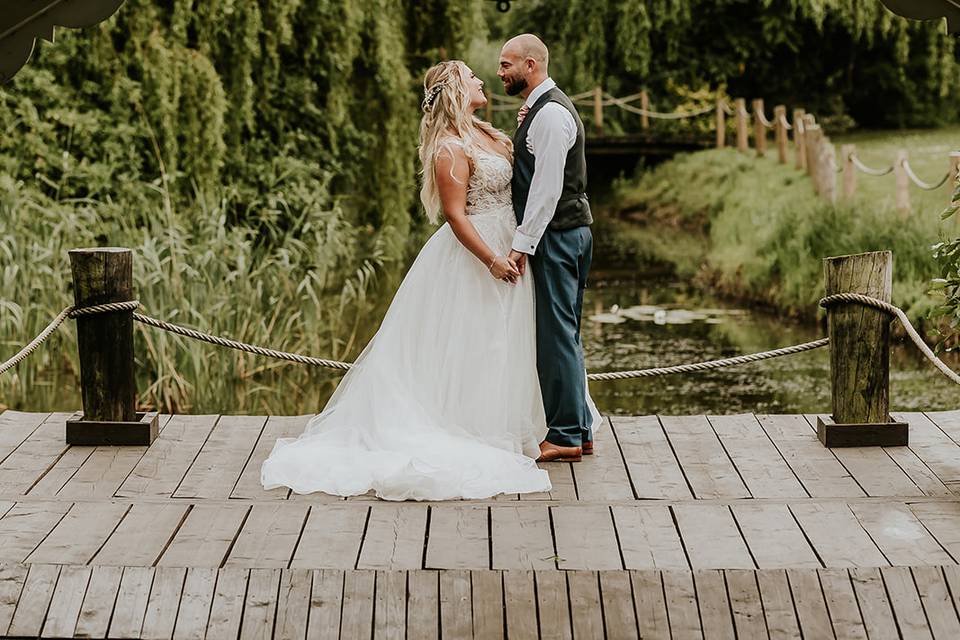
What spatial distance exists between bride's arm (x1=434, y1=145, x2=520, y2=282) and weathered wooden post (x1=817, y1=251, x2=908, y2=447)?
4.09 ft

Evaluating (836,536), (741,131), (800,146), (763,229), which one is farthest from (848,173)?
(836,536)

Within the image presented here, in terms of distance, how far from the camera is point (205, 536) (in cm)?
411

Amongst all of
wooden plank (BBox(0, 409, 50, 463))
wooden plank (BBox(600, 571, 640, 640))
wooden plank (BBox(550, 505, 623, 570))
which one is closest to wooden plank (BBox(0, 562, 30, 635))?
wooden plank (BBox(0, 409, 50, 463))

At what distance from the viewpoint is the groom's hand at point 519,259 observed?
4781 mm

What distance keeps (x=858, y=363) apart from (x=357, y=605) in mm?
2329

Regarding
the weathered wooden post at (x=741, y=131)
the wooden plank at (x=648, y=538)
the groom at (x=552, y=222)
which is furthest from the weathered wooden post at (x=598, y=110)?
the wooden plank at (x=648, y=538)

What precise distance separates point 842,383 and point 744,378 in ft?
15.9

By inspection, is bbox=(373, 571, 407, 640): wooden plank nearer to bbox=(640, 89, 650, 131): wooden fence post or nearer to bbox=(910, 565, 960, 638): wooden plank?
bbox=(910, 565, 960, 638): wooden plank

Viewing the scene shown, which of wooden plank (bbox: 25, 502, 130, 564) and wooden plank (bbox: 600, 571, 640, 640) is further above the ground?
wooden plank (bbox: 25, 502, 130, 564)

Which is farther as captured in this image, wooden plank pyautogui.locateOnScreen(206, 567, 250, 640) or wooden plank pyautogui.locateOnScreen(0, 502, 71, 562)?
wooden plank pyautogui.locateOnScreen(0, 502, 71, 562)

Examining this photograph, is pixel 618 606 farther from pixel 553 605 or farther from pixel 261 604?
pixel 261 604

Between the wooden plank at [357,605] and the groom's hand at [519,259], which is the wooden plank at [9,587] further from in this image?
the groom's hand at [519,259]

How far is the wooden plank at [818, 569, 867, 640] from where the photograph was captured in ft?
11.9

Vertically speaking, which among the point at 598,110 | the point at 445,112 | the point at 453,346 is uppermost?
the point at 445,112
